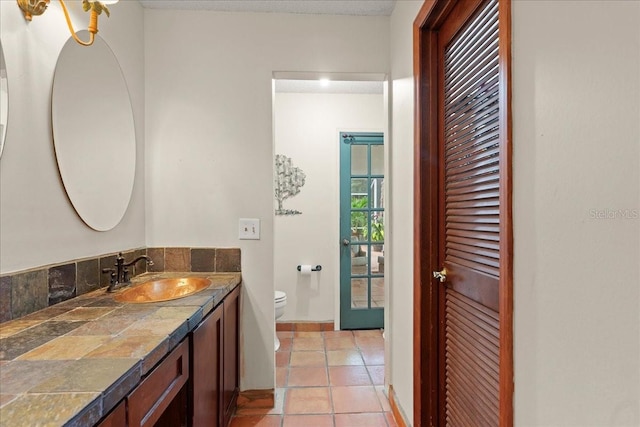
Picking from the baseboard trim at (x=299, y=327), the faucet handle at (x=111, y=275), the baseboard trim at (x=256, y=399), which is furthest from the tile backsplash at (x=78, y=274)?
the baseboard trim at (x=299, y=327)

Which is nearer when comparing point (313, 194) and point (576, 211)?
point (576, 211)

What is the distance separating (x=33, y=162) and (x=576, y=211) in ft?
→ 5.46

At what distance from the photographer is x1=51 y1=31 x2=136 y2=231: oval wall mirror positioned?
52.7 inches

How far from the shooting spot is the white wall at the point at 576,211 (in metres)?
0.53

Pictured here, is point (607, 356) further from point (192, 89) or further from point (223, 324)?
point (192, 89)

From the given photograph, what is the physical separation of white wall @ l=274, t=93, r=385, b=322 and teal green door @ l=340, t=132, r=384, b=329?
0.25 ft

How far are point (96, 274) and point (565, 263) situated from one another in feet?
5.77

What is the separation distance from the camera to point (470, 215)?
117 cm

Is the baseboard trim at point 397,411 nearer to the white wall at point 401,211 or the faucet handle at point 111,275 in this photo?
the white wall at point 401,211

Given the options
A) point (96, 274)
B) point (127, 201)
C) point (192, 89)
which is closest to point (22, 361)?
point (96, 274)

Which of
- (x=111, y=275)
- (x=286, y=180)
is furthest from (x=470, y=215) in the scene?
→ (x=286, y=180)

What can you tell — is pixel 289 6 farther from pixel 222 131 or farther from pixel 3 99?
pixel 3 99

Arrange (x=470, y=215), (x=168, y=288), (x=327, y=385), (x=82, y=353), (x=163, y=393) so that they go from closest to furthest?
(x=82, y=353) < (x=163, y=393) < (x=470, y=215) < (x=168, y=288) < (x=327, y=385)

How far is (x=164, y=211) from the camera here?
1.98 meters
